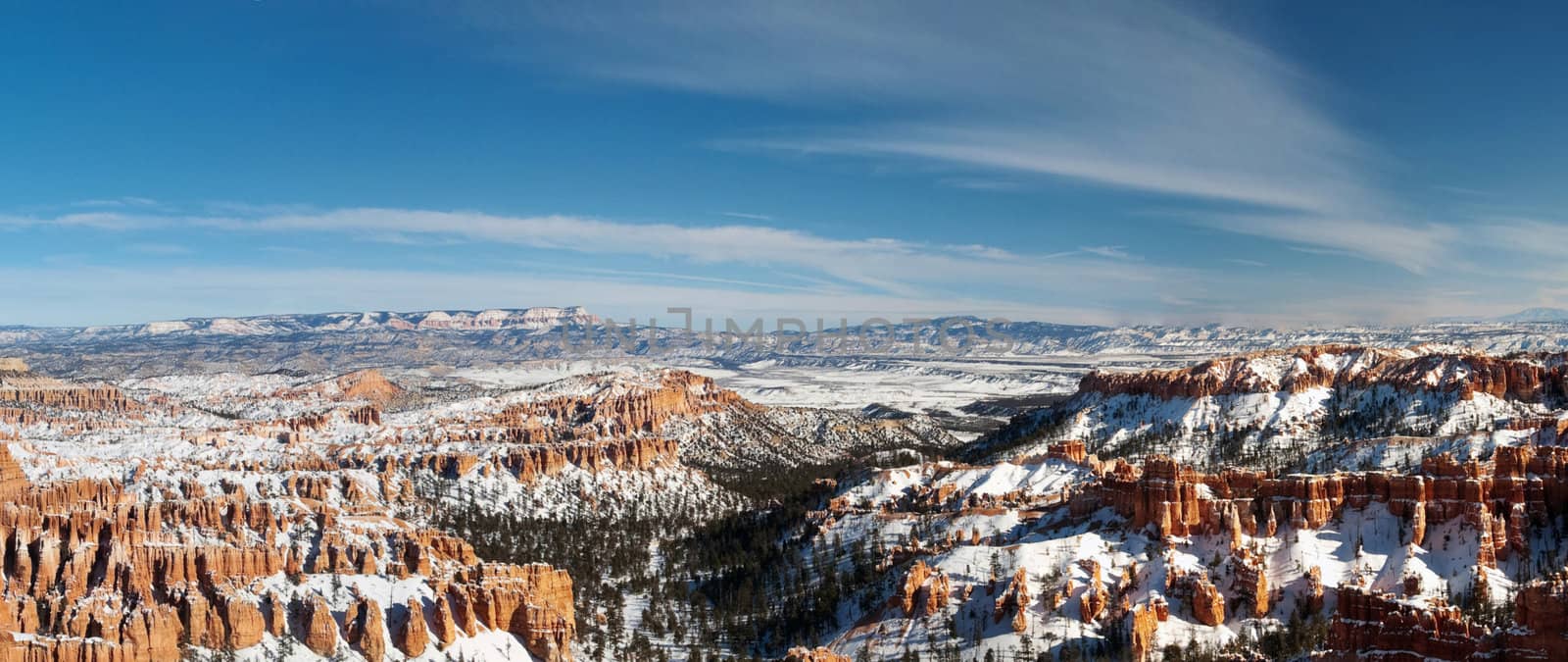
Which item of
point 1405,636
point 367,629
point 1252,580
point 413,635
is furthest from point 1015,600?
point 367,629

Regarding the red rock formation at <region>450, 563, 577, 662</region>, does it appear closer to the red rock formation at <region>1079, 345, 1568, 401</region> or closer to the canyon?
the canyon

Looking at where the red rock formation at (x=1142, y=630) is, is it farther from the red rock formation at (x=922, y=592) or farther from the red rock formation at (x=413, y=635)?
the red rock formation at (x=413, y=635)

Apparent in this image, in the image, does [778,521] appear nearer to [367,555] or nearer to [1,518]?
[367,555]

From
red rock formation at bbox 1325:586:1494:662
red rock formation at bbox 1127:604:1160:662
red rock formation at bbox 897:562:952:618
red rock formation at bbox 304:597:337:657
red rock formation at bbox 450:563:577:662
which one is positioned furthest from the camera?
red rock formation at bbox 897:562:952:618

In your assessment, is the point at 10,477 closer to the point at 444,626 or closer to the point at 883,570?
the point at 444,626

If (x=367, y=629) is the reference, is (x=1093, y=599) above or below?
above

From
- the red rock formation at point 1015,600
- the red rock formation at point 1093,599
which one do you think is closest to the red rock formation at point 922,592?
the red rock formation at point 1015,600

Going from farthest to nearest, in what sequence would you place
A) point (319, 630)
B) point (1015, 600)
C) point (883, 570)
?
→ 1. point (883, 570)
2. point (1015, 600)
3. point (319, 630)

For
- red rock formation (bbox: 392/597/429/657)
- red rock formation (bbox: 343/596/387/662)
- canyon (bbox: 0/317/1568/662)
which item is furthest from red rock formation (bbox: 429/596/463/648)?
red rock formation (bbox: 343/596/387/662)

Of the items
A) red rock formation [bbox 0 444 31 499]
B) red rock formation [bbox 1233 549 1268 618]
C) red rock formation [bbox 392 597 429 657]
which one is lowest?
red rock formation [bbox 392 597 429 657]

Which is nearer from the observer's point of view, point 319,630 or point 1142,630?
point 1142,630

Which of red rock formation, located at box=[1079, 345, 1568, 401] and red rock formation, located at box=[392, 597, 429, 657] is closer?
red rock formation, located at box=[392, 597, 429, 657]
